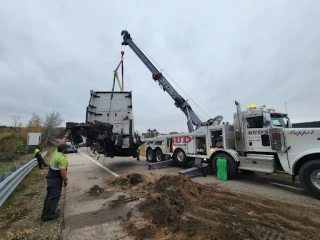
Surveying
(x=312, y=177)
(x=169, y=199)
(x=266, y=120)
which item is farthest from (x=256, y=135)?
(x=169, y=199)

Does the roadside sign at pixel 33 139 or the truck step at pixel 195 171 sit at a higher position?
the roadside sign at pixel 33 139

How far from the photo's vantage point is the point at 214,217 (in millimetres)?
3629

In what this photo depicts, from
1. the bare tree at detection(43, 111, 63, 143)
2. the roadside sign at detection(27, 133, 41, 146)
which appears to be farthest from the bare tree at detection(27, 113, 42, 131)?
the roadside sign at detection(27, 133, 41, 146)

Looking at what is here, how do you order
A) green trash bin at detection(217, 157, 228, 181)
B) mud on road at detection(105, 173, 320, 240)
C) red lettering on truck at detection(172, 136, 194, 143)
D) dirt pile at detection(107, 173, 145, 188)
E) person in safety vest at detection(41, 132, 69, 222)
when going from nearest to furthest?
mud on road at detection(105, 173, 320, 240) < person in safety vest at detection(41, 132, 69, 222) < dirt pile at detection(107, 173, 145, 188) < green trash bin at detection(217, 157, 228, 181) < red lettering on truck at detection(172, 136, 194, 143)

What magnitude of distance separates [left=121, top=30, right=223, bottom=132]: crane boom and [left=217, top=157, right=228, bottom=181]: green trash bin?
14.1 ft

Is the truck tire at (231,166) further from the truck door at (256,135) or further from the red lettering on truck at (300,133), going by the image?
the red lettering on truck at (300,133)

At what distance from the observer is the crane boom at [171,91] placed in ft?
39.6

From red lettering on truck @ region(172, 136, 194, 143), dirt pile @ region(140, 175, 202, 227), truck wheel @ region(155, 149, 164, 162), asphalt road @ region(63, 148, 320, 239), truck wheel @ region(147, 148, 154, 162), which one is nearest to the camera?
asphalt road @ region(63, 148, 320, 239)

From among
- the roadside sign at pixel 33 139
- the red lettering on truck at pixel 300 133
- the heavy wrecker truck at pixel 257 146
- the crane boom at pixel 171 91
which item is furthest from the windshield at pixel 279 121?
the roadside sign at pixel 33 139

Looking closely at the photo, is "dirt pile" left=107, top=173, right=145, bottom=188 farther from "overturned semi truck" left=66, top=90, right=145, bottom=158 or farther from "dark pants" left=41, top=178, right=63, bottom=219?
"dark pants" left=41, top=178, right=63, bottom=219

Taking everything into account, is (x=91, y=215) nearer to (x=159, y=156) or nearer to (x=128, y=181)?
(x=128, y=181)

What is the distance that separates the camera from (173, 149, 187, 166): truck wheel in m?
9.58

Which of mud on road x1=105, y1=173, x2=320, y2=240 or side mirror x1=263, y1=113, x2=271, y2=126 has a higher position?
side mirror x1=263, y1=113, x2=271, y2=126

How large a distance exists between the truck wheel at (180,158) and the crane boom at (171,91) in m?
2.51
